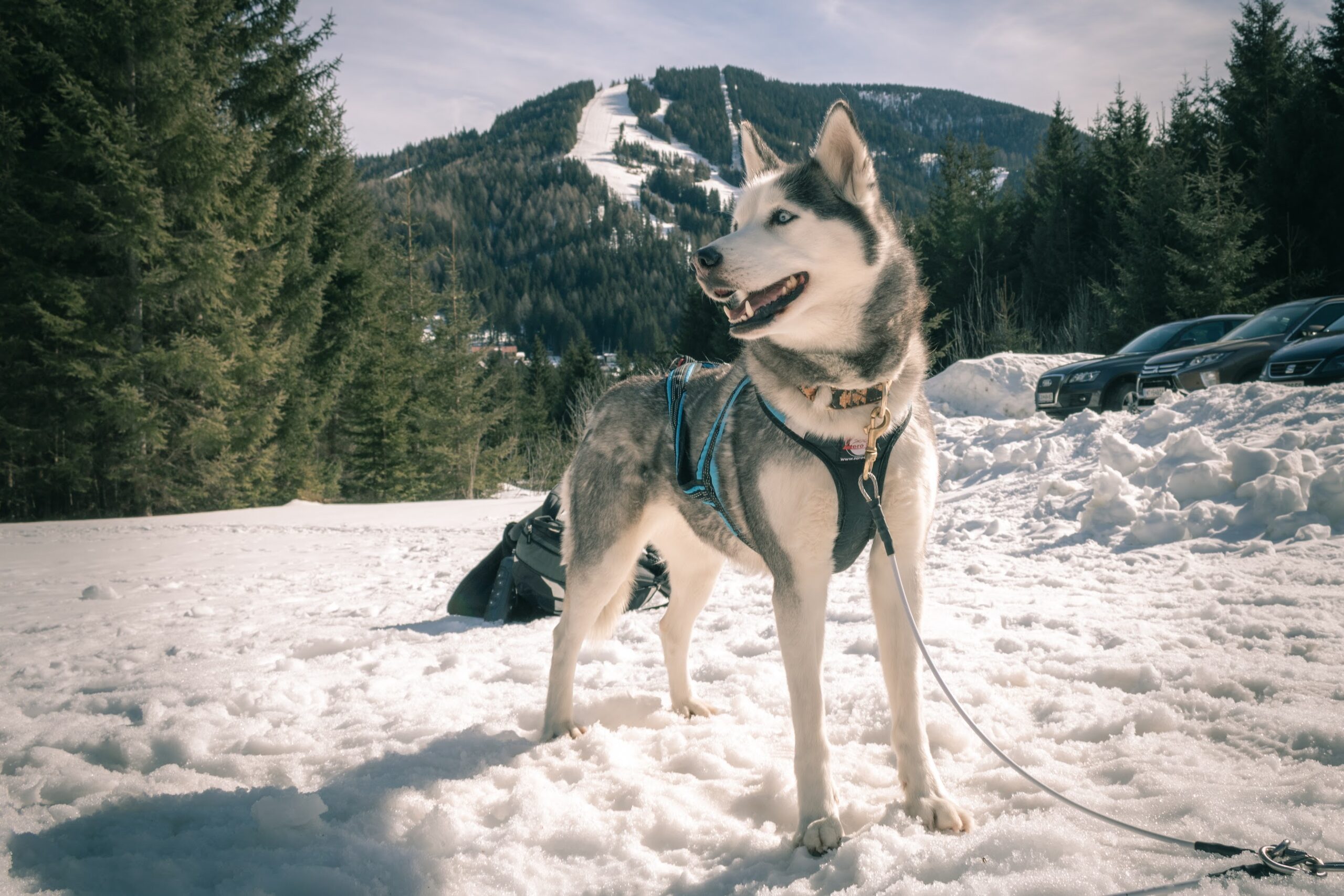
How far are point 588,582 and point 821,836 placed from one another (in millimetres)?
1525

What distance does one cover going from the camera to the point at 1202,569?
480 centimetres

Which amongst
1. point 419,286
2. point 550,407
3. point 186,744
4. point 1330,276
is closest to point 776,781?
point 186,744

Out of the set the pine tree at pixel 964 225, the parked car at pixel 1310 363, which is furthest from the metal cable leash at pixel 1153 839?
the pine tree at pixel 964 225

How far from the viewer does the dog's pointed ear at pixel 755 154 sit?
320 centimetres

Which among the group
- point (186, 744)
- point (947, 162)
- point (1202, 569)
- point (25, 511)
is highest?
point (947, 162)

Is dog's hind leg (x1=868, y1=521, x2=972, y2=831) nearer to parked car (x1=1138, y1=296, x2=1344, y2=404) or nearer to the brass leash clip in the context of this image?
the brass leash clip

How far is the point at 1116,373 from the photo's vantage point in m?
13.5

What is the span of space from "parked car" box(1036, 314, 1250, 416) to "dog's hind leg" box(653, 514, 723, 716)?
1248 centimetres

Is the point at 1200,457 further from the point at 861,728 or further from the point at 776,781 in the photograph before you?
the point at 776,781

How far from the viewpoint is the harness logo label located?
2.36 meters

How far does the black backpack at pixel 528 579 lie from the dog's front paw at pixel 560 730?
1822 mm

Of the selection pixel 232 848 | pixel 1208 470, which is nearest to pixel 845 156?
pixel 232 848

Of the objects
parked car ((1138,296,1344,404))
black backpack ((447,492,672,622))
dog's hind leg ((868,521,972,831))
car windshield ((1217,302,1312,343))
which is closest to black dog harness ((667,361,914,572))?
dog's hind leg ((868,521,972,831))

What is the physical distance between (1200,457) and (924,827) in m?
5.83
